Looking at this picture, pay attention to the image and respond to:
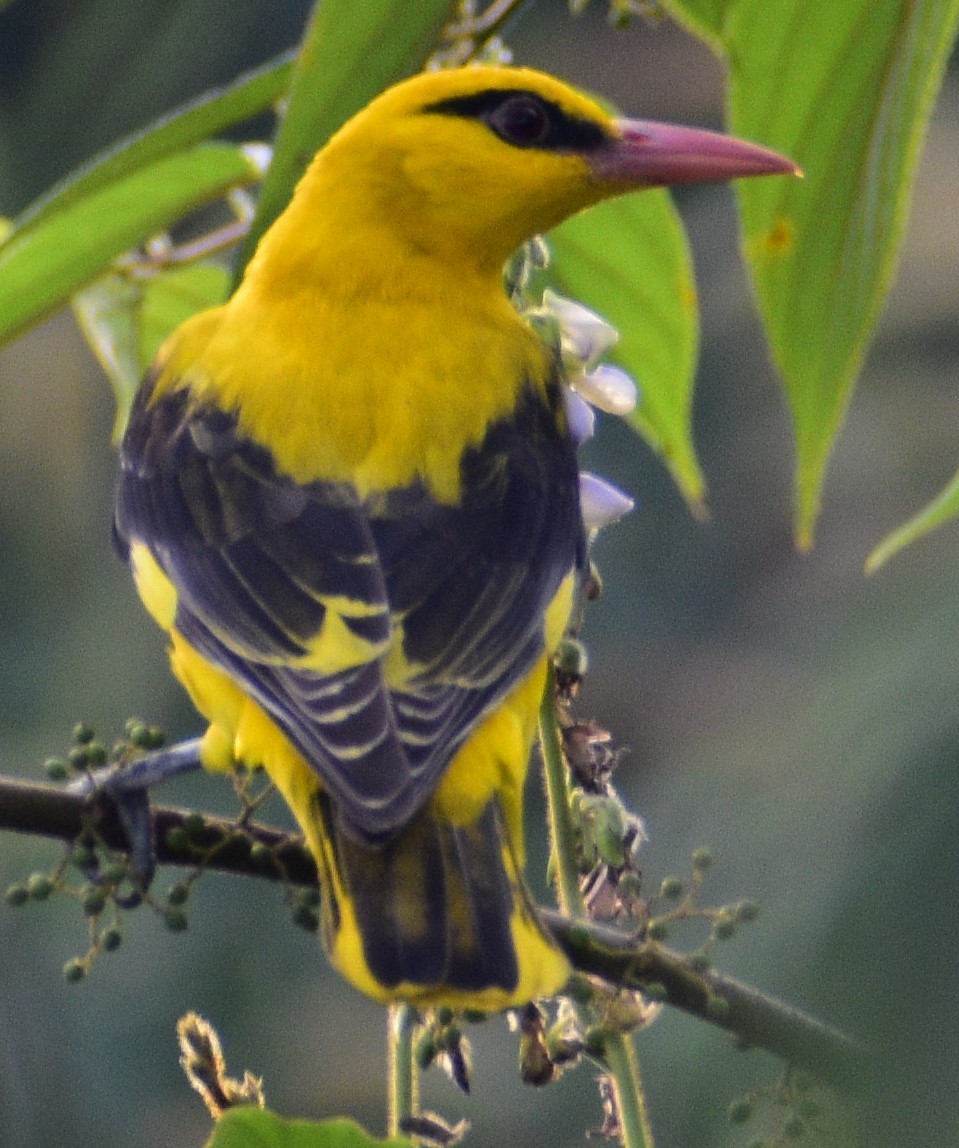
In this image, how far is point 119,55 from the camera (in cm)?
586

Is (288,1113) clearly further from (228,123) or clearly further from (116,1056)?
(228,123)

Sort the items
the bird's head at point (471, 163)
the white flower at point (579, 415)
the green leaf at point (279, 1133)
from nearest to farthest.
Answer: the green leaf at point (279, 1133)
the white flower at point (579, 415)
the bird's head at point (471, 163)

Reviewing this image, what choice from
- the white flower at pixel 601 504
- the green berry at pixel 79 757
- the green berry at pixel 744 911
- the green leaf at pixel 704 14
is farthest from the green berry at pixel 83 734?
the green leaf at pixel 704 14

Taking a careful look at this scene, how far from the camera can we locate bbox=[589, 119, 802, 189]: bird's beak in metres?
1.85

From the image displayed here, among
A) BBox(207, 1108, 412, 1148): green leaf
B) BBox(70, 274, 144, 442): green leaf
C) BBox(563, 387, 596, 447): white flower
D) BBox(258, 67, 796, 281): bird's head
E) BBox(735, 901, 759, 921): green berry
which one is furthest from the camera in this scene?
BBox(258, 67, 796, 281): bird's head

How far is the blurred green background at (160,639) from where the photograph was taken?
455 cm

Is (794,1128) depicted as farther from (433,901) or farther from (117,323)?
(117,323)

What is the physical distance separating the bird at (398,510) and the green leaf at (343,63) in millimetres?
227

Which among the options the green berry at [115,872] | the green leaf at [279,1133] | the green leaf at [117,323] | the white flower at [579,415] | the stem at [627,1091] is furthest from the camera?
the green leaf at [117,323]

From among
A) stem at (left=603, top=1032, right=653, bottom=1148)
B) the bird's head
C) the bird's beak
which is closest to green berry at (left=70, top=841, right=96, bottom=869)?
stem at (left=603, top=1032, right=653, bottom=1148)

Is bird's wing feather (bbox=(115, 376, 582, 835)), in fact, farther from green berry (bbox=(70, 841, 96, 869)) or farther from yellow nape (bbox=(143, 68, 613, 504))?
green berry (bbox=(70, 841, 96, 869))

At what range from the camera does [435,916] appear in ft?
4.44

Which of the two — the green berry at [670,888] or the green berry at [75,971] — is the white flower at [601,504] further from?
the green berry at [75,971]

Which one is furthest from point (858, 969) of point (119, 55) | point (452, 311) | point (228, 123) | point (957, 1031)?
point (119, 55)
